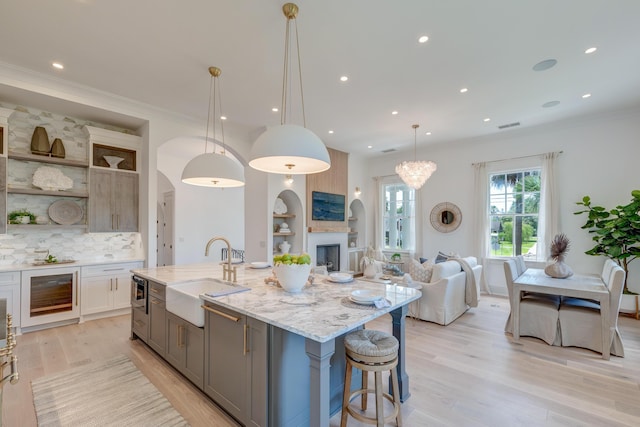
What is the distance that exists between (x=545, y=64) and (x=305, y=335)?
4147mm

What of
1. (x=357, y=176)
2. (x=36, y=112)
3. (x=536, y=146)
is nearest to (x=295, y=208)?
(x=357, y=176)

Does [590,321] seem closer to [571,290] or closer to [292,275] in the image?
[571,290]

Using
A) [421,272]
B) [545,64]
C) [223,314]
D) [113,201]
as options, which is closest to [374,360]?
[223,314]

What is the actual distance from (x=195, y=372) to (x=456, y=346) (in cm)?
297

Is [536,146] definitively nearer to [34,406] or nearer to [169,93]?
[169,93]

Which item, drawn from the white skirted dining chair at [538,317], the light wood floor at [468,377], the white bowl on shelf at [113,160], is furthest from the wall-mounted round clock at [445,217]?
the white bowl on shelf at [113,160]

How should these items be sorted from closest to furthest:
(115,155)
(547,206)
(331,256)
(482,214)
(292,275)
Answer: (292,275)
(115,155)
(547,206)
(482,214)
(331,256)

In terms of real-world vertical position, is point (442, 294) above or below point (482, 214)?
below

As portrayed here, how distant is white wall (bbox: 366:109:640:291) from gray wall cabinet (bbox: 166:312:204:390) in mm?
6020

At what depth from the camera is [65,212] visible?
4449 millimetres

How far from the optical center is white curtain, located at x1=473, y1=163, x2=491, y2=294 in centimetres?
625

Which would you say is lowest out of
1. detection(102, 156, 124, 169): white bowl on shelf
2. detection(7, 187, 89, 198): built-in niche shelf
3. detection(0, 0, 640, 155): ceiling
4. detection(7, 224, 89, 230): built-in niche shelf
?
detection(7, 224, 89, 230): built-in niche shelf

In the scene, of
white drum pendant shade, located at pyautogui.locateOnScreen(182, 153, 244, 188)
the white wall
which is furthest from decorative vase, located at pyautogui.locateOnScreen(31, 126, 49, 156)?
the white wall

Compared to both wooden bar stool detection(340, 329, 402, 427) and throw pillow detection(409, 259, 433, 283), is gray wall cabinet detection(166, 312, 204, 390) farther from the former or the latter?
throw pillow detection(409, 259, 433, 283)
